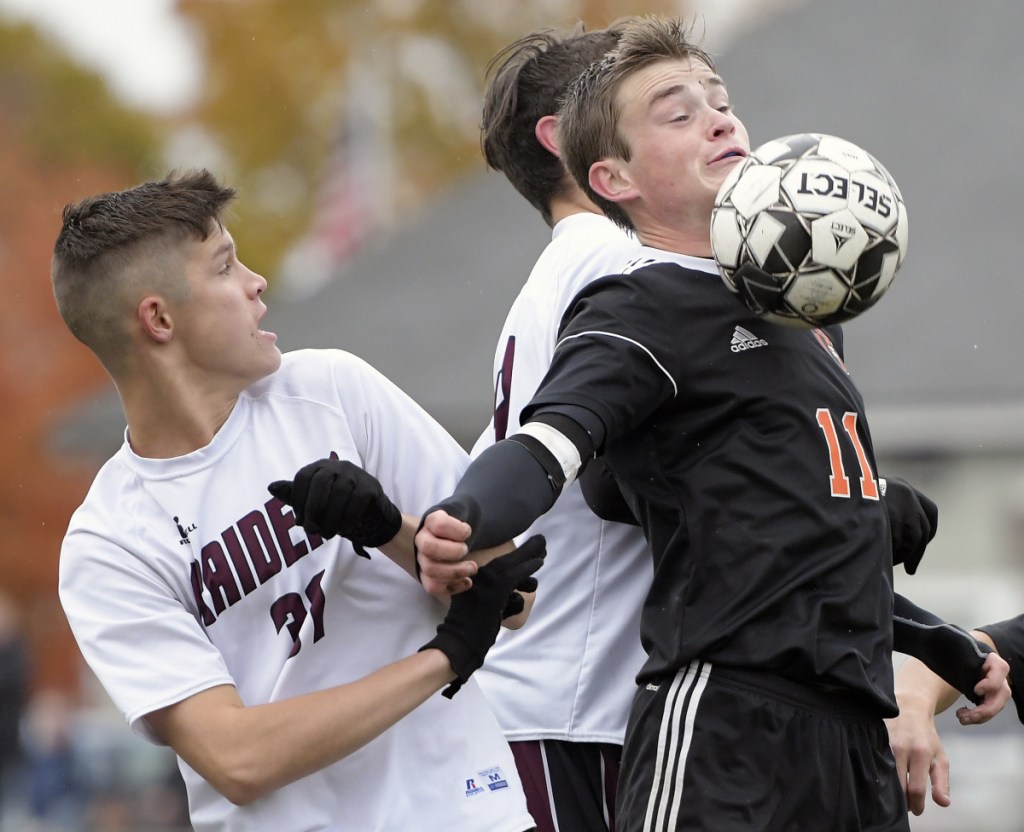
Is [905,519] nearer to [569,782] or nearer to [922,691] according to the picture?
[922,691]

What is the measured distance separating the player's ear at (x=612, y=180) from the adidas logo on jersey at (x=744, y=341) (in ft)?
1.78

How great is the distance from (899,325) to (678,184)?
15864 mm

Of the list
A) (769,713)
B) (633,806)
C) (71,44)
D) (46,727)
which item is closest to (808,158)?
(769,713)

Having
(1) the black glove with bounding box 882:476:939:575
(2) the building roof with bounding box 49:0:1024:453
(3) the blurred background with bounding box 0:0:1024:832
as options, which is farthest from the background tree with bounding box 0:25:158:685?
(1) the black glove with bounding box 882:476:939:575

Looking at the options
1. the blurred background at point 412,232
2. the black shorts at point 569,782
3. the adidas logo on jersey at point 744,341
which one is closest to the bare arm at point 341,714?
the adidas logo on jersey at point 744,341

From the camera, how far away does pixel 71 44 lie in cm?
3569

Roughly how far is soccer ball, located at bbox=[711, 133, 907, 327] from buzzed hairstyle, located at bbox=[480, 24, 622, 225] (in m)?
1.48

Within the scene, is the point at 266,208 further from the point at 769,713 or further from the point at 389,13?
the point at 769,713

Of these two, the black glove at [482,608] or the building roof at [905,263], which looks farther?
the building roof at [905,263]

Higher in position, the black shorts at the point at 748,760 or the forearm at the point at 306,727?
the forearm at the point at 306,727

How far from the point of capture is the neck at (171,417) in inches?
164

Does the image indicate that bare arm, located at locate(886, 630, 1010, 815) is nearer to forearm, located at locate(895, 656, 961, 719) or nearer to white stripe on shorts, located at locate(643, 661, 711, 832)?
forearm, located at locate(895, 656, 961, 719)

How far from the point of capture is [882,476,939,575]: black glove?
13.6ft

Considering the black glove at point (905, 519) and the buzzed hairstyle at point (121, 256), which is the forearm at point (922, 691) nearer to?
the black glove at point (905, 519)
